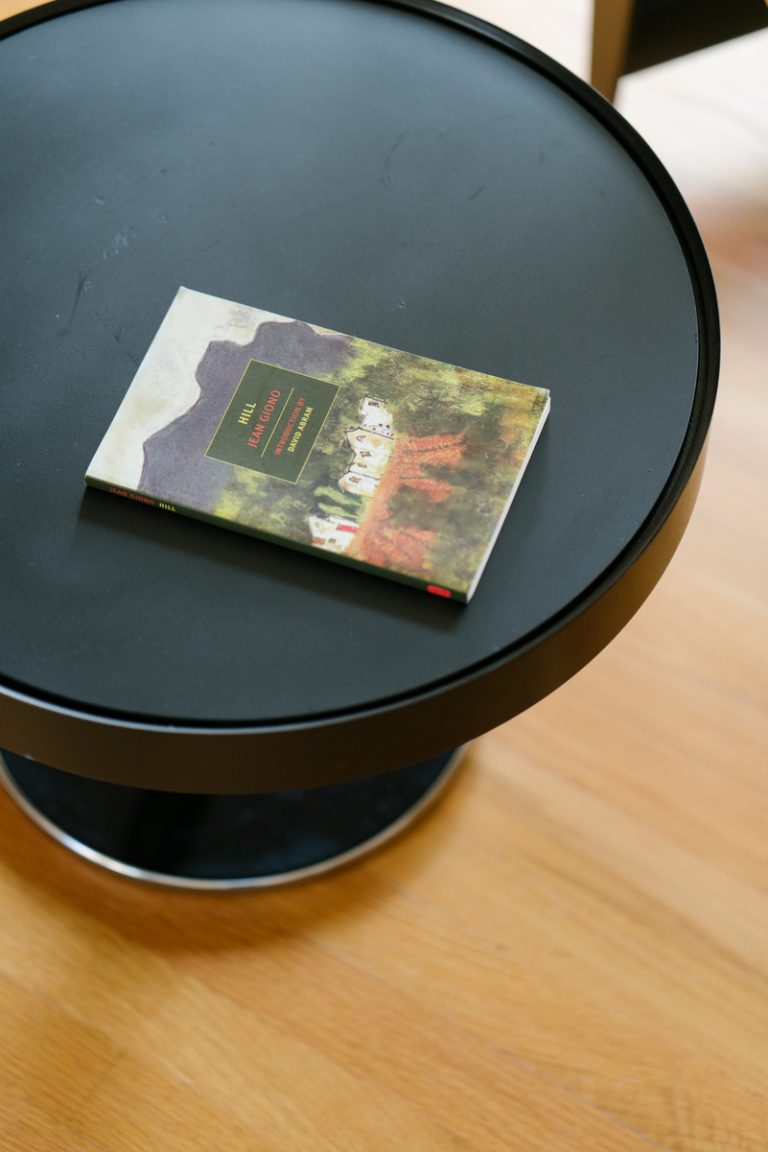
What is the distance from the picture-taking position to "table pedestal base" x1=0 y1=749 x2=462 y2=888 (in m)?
1.21

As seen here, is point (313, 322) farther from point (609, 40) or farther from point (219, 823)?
point (609, 40)

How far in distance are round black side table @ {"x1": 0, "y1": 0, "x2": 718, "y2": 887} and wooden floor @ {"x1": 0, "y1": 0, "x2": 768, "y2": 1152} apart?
0.21ft

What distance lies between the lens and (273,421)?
865 millimetres

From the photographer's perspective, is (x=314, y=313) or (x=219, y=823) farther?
(x=219, y=823)

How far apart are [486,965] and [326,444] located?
60 centimetres

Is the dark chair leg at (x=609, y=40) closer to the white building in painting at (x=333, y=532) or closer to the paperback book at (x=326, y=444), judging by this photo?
the paperback book at (x=326, y=444)

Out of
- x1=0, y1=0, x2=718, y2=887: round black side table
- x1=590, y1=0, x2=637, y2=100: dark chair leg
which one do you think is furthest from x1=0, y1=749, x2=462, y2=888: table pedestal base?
x1=590, y1=0, x2=637, y2=100: dark chair leg

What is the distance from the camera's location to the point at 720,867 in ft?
3.99

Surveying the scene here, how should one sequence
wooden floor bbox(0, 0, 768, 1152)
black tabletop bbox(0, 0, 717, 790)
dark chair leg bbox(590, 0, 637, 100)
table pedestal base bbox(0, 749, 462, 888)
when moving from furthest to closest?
1. dark chair leg bbox(590, 0, 637, 100)
2. table pedestal base bbox(0, 749, 462, 888)
3. wooden floor bbox(0, 0, 768, 1152)
4. black tabletop bbox(0, 0, 717, 790)

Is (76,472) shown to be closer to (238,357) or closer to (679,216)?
(238,357)

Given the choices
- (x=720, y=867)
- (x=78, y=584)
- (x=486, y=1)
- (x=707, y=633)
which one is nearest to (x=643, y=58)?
(x=486, y=1)

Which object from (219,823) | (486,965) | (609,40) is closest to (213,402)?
(219,823)

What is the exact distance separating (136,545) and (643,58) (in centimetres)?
111

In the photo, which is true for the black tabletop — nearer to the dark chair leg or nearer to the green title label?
the green title label
